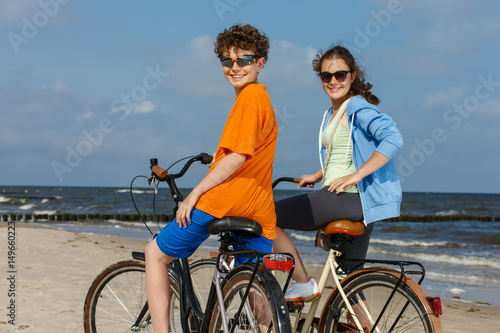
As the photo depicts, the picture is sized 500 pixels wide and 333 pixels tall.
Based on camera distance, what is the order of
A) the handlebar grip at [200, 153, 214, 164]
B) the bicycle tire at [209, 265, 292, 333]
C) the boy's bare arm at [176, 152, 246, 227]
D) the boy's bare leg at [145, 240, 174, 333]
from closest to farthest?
1. the bicycle tire at [209, 265, 292, 333]
2. the boy's bare arm at [176, 152, 246, 227]
3. the boy's bare leg at [145, 240, 174, 333]
4. the handlebar grip at [200, 153, 214, 164]

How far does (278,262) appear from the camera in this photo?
222cm

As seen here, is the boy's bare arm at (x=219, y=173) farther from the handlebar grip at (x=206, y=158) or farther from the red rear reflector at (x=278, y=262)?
the handlebar grip at (x=206, y=158)

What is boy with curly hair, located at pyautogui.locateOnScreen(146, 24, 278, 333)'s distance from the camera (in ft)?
7.66

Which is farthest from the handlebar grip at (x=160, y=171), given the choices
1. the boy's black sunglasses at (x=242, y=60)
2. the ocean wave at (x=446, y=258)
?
the ocean wave at (x=446, y=258)

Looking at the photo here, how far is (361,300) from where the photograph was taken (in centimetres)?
274

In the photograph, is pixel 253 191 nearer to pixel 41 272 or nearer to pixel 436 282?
pixel 41 272

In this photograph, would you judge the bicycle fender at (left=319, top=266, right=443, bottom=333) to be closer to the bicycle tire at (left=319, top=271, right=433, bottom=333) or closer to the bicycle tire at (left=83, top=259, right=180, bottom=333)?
the bicycle tire at (left=319, top=271, right=433, bottom=333)

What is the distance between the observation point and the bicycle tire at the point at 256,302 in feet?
7.05

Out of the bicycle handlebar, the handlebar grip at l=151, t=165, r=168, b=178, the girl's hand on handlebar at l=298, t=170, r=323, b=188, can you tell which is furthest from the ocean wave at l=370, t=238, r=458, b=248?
the handlebar grip at l=151, t=165, r=168, b=178

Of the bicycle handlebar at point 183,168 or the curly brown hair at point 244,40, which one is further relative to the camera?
the bicycle handlebar at point 183,168

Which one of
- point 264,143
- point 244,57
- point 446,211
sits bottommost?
point 446,211

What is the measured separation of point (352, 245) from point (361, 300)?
362 millimetres

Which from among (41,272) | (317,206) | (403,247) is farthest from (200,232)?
(403,247)

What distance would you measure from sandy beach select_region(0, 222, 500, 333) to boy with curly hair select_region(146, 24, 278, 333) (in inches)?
94.2
